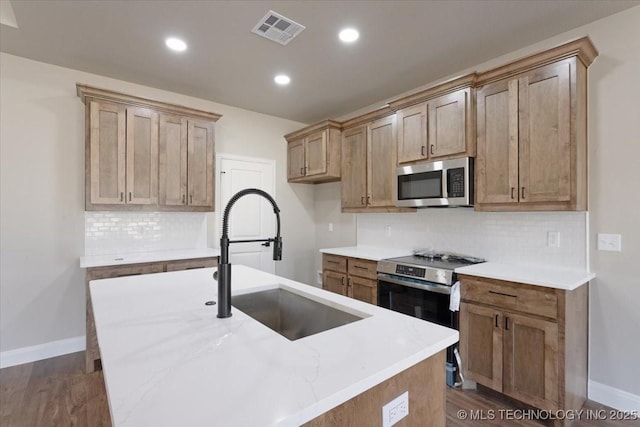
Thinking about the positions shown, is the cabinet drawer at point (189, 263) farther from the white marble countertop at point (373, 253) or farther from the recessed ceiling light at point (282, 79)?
the recessed ceiling light at point (282, 79)

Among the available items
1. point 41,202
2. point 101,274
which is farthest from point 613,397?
point 41,202

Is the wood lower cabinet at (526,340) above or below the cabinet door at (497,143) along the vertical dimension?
below

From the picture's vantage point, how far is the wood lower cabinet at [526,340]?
203 centimetres

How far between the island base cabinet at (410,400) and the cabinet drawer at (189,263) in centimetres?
276

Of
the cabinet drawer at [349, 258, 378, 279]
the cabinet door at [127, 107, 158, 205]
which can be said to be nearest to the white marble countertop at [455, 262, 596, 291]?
the cabinet drawer at [349, 258, 378, 279]

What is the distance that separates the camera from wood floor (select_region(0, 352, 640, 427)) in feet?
6.95

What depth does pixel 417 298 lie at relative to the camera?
2.79 metres

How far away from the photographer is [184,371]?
0.85 m

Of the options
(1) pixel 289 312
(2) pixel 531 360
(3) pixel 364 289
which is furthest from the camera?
(3) pixel 364 289

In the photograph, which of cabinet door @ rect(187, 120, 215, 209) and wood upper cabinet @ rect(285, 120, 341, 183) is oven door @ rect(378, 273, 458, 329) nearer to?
wood upper cabinet @ rect(285, 120, 341, 183)

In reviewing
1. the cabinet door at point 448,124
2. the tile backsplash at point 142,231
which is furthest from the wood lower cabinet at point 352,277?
the tile backsplash at point 142,231

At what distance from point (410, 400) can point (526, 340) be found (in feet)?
5.40

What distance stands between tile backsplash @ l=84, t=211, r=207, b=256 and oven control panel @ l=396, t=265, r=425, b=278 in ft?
7.81

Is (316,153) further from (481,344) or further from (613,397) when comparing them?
(613,397)
